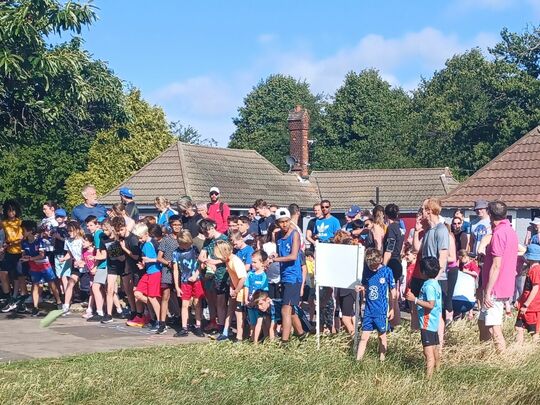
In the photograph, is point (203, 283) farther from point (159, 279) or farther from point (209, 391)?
point (209, 391)

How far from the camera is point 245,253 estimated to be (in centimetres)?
1318

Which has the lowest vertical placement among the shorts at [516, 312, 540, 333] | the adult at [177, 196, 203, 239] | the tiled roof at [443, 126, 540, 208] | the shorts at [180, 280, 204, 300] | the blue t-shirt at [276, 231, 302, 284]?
the shorts at [516, 312, 540, 333]

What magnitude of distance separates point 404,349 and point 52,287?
7286 mm

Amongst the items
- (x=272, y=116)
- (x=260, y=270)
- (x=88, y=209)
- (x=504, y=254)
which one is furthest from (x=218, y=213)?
(x=272, y=116)

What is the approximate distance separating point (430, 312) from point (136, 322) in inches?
223

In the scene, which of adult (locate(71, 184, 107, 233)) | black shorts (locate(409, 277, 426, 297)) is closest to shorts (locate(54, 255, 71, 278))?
adult (locate(71, 184, 107, 233))

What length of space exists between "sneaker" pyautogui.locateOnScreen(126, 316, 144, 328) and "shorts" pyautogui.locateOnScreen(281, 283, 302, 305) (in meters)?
3.00

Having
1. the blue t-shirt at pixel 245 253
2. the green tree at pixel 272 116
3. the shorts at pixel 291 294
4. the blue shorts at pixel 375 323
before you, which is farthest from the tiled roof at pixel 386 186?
the blue shorts at pixel 375 323

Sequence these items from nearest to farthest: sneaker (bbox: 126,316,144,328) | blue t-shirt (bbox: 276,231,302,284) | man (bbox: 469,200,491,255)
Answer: blue t-shirt (bbox: 276,231,302,284)
sneaker (bbox: 126,316,144,328)
man (bbox: 469,200,491,255)

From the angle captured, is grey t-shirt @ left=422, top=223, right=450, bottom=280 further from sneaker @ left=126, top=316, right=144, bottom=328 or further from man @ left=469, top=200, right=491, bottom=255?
sneaker @ left=126, top=316, right=144, bottom=328

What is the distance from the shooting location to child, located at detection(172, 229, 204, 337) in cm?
1363

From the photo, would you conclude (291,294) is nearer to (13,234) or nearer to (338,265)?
(338,265)

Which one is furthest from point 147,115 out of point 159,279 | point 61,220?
point 159,279

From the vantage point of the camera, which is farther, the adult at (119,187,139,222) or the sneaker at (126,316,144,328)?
the adult at (119,187,139,222)
